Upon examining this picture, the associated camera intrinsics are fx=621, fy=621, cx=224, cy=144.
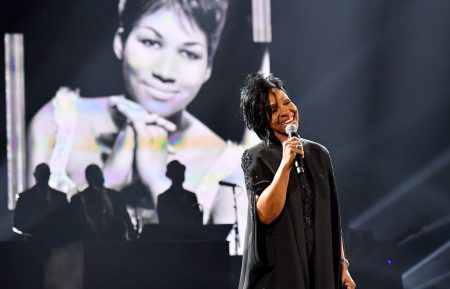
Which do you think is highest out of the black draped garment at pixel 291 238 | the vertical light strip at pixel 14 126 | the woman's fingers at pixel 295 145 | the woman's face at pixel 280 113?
the vertical light strip at pixel 14 126

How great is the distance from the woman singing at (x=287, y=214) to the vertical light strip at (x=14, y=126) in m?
4.14

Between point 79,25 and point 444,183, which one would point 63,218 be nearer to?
point 79,25

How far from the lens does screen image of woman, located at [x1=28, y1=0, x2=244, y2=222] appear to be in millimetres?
5566

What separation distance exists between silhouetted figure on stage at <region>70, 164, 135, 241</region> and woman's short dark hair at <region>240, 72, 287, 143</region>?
3805 millimetres

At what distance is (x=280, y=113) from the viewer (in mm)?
1855

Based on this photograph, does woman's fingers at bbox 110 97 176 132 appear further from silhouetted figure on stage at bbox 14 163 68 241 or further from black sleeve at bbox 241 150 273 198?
black sleeve at bbox 241 150 273 198

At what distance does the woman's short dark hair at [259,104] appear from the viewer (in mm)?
1874

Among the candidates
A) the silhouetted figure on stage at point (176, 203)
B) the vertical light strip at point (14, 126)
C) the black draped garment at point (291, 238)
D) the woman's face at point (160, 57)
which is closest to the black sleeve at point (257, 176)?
the black draped garment at point (291, 238)

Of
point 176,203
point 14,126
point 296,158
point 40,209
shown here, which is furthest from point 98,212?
point 296,158

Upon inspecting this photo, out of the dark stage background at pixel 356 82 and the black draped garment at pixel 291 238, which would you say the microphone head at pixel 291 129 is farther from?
the dark stage background at pixel 356 82

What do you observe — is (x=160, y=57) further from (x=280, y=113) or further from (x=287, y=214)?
(x=287, y=214)

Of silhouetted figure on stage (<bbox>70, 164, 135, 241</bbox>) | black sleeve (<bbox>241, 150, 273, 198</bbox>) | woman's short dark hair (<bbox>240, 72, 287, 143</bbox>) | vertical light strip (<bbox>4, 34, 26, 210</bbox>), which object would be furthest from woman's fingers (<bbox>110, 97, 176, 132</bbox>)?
black sleeve (<bbox>241, 150, 273, 198</bbox>)

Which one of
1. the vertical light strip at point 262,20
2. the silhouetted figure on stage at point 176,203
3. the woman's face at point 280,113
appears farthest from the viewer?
the vertical light strip at point 262,20

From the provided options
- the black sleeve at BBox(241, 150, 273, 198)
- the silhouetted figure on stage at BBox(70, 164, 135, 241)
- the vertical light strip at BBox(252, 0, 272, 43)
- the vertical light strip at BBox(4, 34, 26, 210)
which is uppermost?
the vertical light strip at BBox(252, 0, 272, 43)
